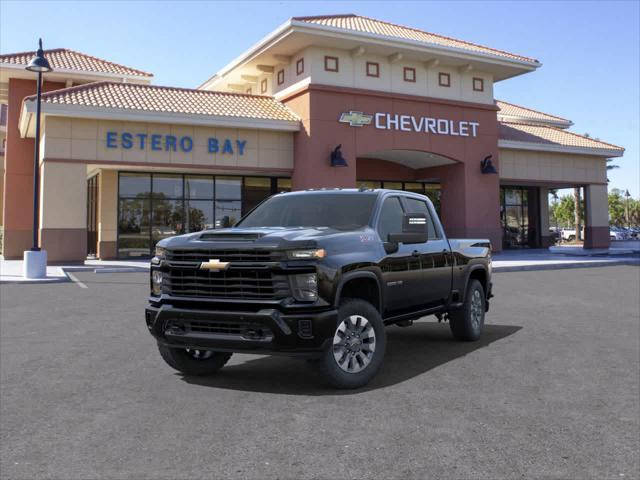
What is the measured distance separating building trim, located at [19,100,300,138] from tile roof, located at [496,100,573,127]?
21.0 m

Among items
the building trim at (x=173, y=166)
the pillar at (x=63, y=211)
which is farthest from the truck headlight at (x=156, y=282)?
the building trim at (x=173, y=166)

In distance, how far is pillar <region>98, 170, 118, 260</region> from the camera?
90.0 ft

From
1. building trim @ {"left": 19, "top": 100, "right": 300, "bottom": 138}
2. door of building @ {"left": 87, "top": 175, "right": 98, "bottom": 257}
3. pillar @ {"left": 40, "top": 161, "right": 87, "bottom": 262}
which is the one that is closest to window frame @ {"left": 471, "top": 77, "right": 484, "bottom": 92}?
building trim @ {"left": 19, "top": 100, "right": 300, "bottom": 138}

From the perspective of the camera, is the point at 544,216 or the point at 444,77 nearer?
the point at 444,77

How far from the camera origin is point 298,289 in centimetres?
544

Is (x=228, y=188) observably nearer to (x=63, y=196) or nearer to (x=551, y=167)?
(x=63, y=196)

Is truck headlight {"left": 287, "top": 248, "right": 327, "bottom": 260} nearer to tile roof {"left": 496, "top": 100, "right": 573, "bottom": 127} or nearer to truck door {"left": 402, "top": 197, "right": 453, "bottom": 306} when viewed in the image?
truck door {"left": 402, "top": 197, "right": 453, "bottom": 306}

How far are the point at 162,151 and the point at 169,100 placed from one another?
110 inches

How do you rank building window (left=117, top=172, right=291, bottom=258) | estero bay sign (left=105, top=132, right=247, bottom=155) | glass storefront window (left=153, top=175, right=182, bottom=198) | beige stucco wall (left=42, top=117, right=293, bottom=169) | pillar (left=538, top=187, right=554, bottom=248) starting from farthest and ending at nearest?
pillar (left=538, top=187, right=554, bottom=248)
glass storefront window (left=153, top=175, right=182, bottom=198)
building window (left=117, top=172, right=291, bottom=258)
estero bay sign (left=105, top=132, right=247, bottom=155)
beige stucco wall (left=42, top=117, right=293, bottom=169)

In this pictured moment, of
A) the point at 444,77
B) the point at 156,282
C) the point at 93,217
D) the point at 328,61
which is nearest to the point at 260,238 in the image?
the point at 156,282

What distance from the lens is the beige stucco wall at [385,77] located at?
25875mm

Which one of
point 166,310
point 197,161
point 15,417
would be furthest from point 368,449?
point 197,161

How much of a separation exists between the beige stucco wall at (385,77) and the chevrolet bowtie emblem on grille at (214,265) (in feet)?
69.5

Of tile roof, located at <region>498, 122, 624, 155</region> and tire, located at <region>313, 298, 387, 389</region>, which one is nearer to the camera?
tire, located at <region>313, 298, 387, 389</region>
